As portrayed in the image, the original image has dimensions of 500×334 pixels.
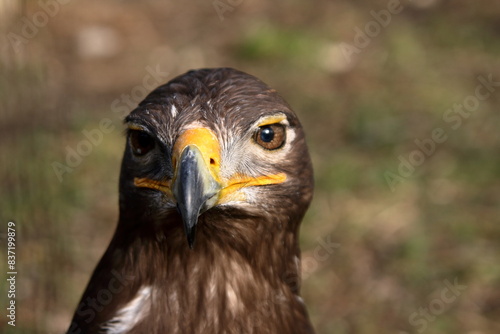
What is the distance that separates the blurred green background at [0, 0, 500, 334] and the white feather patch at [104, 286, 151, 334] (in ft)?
3.82

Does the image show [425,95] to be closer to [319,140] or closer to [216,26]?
[319,140]

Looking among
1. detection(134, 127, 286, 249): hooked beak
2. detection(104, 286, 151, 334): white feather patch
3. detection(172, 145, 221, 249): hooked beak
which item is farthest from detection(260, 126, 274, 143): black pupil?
detection(104, 286, 151, 334): white feather patch

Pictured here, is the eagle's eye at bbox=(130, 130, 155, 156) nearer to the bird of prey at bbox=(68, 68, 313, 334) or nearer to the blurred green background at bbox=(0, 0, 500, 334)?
the bird of prey at bbox=(68, 68, 313, 334)

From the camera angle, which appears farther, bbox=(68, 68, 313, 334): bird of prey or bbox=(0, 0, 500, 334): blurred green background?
bbox=(0, 0, 500, 334): blurred green background

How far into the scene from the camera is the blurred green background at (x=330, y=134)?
17.8 feet

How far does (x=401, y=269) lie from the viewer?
5965 mm

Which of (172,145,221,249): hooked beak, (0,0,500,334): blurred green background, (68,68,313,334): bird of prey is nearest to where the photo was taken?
(172,145,221,249): hooked beak

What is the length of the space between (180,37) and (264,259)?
6.23m

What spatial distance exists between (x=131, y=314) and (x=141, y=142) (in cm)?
72

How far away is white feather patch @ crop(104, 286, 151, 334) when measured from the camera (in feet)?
10.7

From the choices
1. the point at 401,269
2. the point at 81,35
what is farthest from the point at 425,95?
the point at 81,35

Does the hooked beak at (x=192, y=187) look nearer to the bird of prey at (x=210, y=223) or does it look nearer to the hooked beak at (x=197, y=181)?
the hooked beak at (x=197, y=181)

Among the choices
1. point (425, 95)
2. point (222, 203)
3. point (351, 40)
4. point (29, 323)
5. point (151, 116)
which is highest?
point (351, 40)

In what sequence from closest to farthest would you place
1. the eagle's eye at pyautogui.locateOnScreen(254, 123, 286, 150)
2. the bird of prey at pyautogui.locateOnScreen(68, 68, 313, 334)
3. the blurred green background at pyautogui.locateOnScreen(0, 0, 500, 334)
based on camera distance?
the bird of prey at pyautogui.locateOnScreen(68, 68, 313, 334), the eagle's eye at pyautogui.locateOnScreen(254, 123, 286, 150), the blurred green background at pyautogui.locateOnScreen(0, 0, 500, 334)
